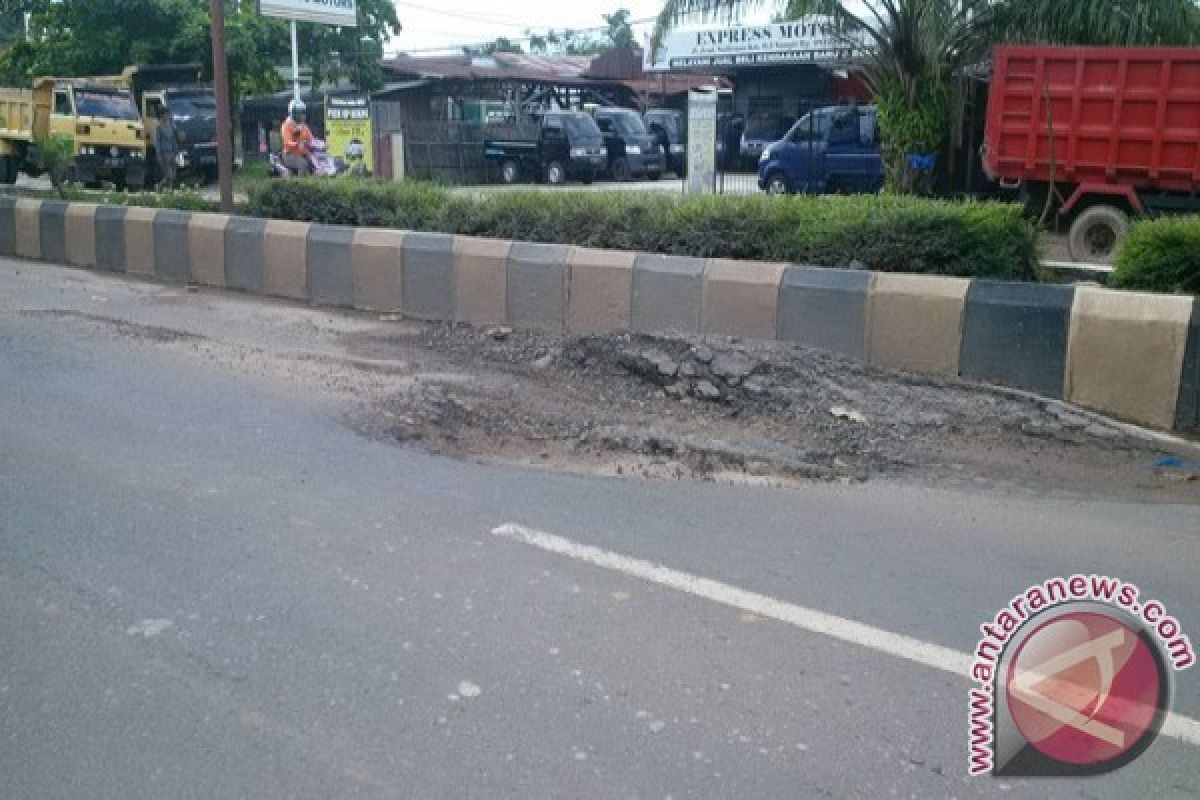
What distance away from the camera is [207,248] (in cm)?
1273

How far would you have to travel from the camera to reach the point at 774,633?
426cm

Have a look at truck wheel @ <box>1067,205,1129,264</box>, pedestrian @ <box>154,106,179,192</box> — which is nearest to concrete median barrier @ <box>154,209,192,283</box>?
truck wheel @ <box>1067,205,1129,264</box>

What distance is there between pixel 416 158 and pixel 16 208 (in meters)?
14.3

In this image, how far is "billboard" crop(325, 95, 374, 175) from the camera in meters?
22.2

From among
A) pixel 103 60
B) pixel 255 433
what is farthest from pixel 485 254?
pixel 103 60

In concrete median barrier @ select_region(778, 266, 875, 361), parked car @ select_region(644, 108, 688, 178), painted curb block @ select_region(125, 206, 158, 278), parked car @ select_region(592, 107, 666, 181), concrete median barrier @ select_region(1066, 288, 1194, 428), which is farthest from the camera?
parked car @ select_region(644, 108, 688, 178)

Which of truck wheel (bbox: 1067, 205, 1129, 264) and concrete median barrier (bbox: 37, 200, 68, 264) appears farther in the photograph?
truck wheel (bbox: 1067, 205, 1129, 264)

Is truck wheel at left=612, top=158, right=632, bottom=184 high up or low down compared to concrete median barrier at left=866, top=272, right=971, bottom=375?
up

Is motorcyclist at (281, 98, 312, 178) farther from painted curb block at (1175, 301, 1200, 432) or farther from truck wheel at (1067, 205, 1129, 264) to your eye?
painted curb block at (1175, 301, 1200, 432)

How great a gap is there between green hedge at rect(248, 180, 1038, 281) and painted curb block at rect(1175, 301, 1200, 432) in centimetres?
205

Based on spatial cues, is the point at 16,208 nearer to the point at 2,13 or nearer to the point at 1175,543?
the point at 1175,543

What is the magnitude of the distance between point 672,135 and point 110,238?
2253cm

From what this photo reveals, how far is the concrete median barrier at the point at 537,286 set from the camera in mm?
9875

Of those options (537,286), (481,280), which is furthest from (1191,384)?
(481,280)
